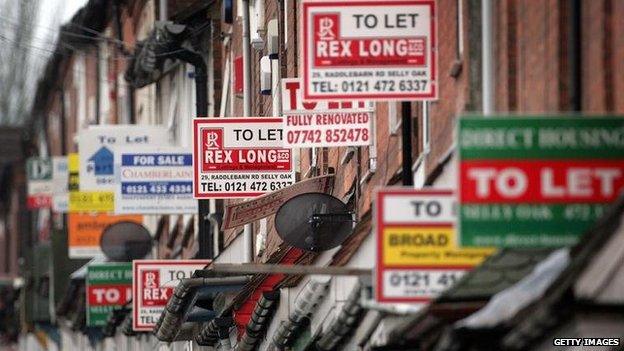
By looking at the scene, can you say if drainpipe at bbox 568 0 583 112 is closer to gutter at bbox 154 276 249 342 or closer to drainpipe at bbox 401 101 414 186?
drainpipe at bbox 401 101 414 186

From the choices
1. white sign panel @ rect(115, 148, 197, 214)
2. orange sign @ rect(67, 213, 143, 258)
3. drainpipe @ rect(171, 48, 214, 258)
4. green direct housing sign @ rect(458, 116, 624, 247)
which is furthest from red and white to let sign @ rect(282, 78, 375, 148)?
orange sign @ rect(67, 213, 143, 258)

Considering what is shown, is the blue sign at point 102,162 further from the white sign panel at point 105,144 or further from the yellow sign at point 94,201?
the yellow sign at point 94,201

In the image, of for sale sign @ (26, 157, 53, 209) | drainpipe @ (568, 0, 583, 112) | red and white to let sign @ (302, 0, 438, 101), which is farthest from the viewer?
for sale sign @ (26, 157, 53, 209)

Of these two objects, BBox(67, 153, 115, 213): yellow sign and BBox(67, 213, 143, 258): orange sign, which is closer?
BBox(67, 153, 115, 213): yellow sign

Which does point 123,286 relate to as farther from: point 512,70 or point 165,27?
point 512,70

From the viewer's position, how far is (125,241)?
35188 mm

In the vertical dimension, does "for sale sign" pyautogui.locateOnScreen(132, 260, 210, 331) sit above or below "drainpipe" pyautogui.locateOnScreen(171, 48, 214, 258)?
below

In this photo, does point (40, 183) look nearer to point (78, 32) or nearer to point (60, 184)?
point (78, 32)

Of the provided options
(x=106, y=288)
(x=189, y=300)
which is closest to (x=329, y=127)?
(x=189, y=300)

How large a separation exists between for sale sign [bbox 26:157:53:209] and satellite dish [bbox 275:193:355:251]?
34211 millimetres

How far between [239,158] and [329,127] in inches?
168

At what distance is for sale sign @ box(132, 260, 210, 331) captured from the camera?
2866 cm

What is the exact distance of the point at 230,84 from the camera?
103ft

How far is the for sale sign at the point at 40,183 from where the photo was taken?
54.5m
